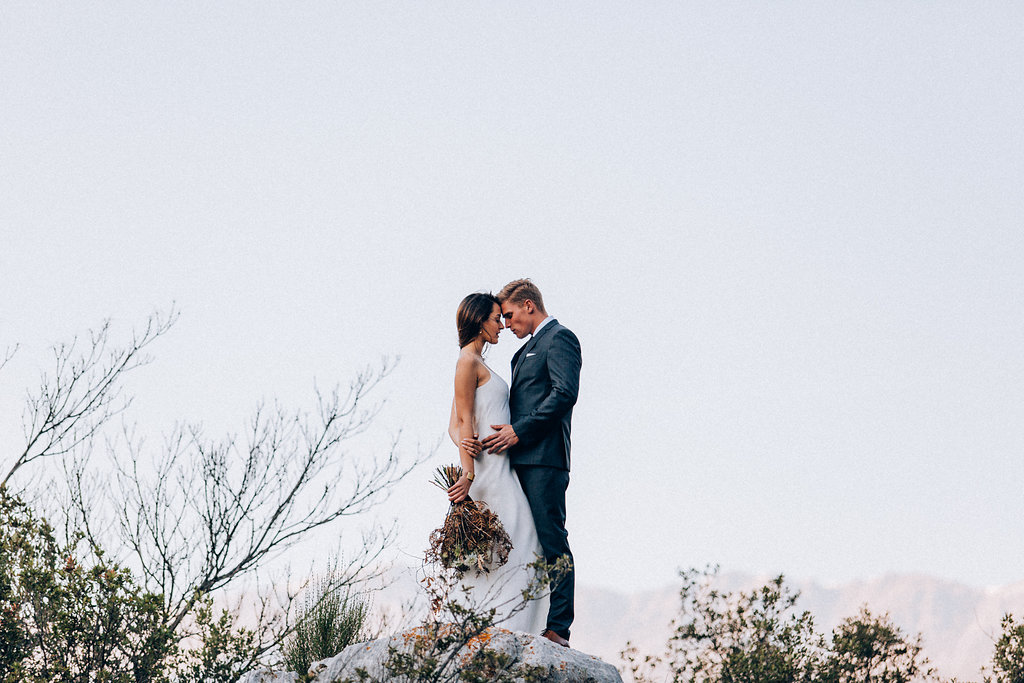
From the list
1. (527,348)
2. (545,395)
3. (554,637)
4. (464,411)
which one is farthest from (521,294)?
(554,637)

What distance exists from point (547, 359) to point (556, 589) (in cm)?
142

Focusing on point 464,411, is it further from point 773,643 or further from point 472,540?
point 773,643

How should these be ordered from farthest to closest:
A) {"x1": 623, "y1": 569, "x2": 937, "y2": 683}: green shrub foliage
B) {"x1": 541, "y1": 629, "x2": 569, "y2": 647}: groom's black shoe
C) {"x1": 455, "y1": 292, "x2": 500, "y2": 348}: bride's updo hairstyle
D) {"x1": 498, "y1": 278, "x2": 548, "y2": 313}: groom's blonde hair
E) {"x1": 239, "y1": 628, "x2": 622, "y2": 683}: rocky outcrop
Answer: {"x1": 623, "y1": 569, "x2": 937, "y2": 683}: green shrub foliage, {"x1": 498, "y1": 278, "x2": 548, "y2": 313}: groom's blonde hair, {"x1": 455, "y1": 292, "x2": 500, "y2": 348}: bride's updo hairstyle, {"x1": 541, "y1": 629, "x2": 569, "y2": 647}: groom's black shoe, {"x1": 239, "y1": 628, "x2": 622, "y2": 683}: rocky outcrop

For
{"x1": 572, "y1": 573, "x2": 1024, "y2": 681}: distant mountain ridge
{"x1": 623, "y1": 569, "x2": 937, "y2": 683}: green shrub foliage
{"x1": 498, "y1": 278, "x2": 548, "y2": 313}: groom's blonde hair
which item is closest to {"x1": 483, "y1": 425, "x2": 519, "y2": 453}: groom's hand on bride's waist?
{"x1": 498, "y1": 278, "x2": 548, "y2": 313}: groom's blonde hair

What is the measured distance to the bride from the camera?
6410 millimetres

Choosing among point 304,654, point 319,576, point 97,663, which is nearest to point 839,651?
point 319,576

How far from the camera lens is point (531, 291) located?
23.0 ft

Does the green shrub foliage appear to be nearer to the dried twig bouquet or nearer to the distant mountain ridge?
the dried twig bouquet

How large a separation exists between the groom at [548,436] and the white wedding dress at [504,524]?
0.07 metres

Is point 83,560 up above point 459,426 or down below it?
below

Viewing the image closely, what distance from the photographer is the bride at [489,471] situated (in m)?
6.41

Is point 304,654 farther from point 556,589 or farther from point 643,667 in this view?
point 643,667

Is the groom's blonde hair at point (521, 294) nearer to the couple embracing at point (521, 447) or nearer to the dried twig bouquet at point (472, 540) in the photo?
the couple embracing at point (521, 447)

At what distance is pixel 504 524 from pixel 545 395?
2.85ft
